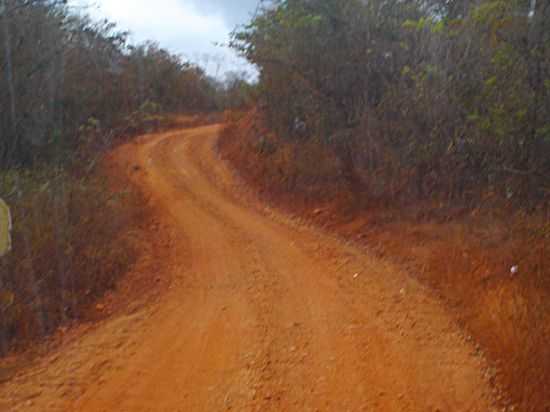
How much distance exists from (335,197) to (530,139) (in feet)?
13.6

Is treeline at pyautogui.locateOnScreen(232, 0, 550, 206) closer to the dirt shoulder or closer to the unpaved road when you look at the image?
the dirt shoulder

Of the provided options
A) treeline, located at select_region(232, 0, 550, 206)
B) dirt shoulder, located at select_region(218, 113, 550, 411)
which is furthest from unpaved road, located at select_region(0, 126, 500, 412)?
treeline, located at select_region(232, 0, 550, 206)

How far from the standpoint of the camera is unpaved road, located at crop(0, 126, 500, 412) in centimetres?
469

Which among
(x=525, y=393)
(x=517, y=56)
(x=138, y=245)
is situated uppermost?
(x=517, y=56)

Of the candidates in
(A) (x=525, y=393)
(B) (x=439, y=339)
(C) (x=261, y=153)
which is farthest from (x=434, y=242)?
(C) (x=261, y=153)

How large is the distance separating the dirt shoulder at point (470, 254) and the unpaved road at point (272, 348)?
0.83ft

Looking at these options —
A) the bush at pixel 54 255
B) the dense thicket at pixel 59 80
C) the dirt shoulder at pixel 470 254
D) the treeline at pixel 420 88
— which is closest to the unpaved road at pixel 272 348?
the dirt shoulder at pixel 470 254

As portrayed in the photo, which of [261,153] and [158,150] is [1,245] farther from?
[158,150]

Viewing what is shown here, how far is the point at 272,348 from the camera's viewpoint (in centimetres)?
559

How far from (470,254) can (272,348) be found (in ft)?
10.8

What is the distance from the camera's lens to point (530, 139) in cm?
771

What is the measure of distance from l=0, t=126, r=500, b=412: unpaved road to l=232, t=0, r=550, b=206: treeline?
2.13 meters

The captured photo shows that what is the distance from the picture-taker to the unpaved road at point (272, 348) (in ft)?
15.4

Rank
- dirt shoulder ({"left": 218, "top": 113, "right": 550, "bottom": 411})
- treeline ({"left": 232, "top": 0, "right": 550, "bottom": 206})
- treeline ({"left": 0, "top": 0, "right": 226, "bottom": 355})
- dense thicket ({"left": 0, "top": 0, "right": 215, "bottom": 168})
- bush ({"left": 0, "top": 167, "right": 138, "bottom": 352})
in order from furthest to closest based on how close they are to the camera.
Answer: dense thicket ({"left": 0, "top": 0, "right": 215, "bottom": 168}), treeline ({"left": 232, "top": 0, "right": 550, "bottom": 206}), treeline ({"left": 0, "top": 0, "right": 226, "bottom": 355}), bush ({"left": 0, "top": 167, "right": 138, "bottom": 352}), dirt shoulder ({"left": 218, "top": 113, "right": 550, "bottom": 411})
